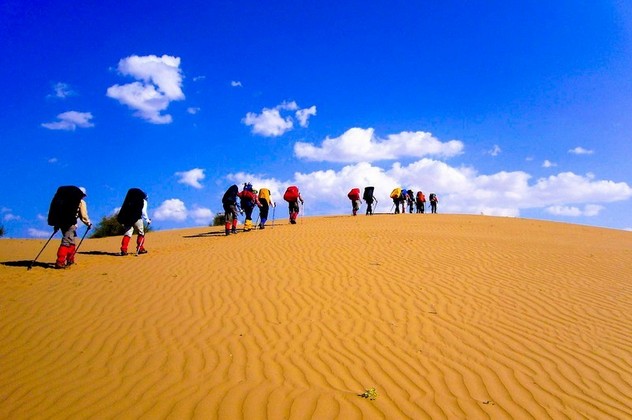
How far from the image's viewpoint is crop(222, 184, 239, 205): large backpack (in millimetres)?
14711

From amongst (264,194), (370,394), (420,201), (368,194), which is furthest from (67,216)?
(420,201)

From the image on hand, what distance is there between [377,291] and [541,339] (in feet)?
9.27

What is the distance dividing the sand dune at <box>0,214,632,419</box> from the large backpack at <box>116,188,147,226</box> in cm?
140

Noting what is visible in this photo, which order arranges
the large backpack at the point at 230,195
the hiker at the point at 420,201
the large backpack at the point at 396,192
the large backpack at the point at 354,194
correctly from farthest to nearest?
the hiker at the point at 420,201
the large backpack at the point at 396,192
the large backpack at the point at 354,194
the large backpack at the point at 230,195

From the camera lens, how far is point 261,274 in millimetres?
9086

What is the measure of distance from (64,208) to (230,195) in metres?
6.01

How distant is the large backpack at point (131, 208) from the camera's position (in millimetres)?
11297

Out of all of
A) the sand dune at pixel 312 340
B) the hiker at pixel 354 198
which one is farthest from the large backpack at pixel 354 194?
the sand dune at pixel 312 340

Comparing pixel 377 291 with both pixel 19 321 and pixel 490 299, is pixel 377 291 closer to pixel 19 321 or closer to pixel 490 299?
pixel 490 299

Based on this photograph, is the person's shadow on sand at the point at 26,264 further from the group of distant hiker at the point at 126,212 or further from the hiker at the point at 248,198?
the hiker at the point at 248,198

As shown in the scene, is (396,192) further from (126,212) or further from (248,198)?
(126,212)

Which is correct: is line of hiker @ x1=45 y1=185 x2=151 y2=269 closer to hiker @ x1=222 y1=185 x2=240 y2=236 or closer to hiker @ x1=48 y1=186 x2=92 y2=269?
hiker @ x1=48 y1=186 x2=92 y2=269

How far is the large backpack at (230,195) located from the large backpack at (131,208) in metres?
3.74

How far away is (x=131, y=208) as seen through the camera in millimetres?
11320
